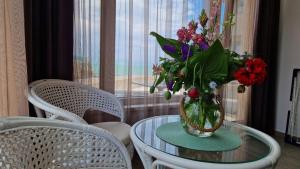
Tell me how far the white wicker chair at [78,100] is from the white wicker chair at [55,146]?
2.25 ft

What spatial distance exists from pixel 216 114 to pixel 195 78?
230 millimetres

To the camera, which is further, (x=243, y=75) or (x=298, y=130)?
(x=298, y=130)

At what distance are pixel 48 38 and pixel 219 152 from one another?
1505 millimetres

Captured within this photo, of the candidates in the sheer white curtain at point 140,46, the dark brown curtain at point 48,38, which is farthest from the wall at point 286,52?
the dark brown curtain at point 48,38

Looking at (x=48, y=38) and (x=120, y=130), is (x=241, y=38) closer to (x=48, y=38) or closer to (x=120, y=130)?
Answer: (x=120, y=130)

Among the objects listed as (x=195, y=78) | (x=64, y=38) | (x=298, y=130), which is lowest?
(x=298, y=130)

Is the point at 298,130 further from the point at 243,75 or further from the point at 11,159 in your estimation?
the point at 11,159

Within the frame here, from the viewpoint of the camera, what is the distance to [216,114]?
4.64ft

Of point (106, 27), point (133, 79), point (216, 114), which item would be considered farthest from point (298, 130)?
point (106, 27)

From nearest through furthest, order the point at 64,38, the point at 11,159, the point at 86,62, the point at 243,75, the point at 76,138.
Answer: the point at 11,159 → the point at 76,138 → the point at 243,75 → the point at 64,38 → the point at 86,62

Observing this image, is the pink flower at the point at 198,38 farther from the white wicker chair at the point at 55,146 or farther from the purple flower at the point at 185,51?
the white wicker chair at the point at 55,146

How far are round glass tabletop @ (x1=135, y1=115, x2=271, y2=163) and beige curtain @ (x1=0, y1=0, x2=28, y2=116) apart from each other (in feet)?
2.87

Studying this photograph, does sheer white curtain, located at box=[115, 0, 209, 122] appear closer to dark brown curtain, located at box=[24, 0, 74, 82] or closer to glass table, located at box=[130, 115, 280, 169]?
dark brown curtain, located at box=[24, 0, 74, 82]

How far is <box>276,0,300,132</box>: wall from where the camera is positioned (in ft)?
10.7
